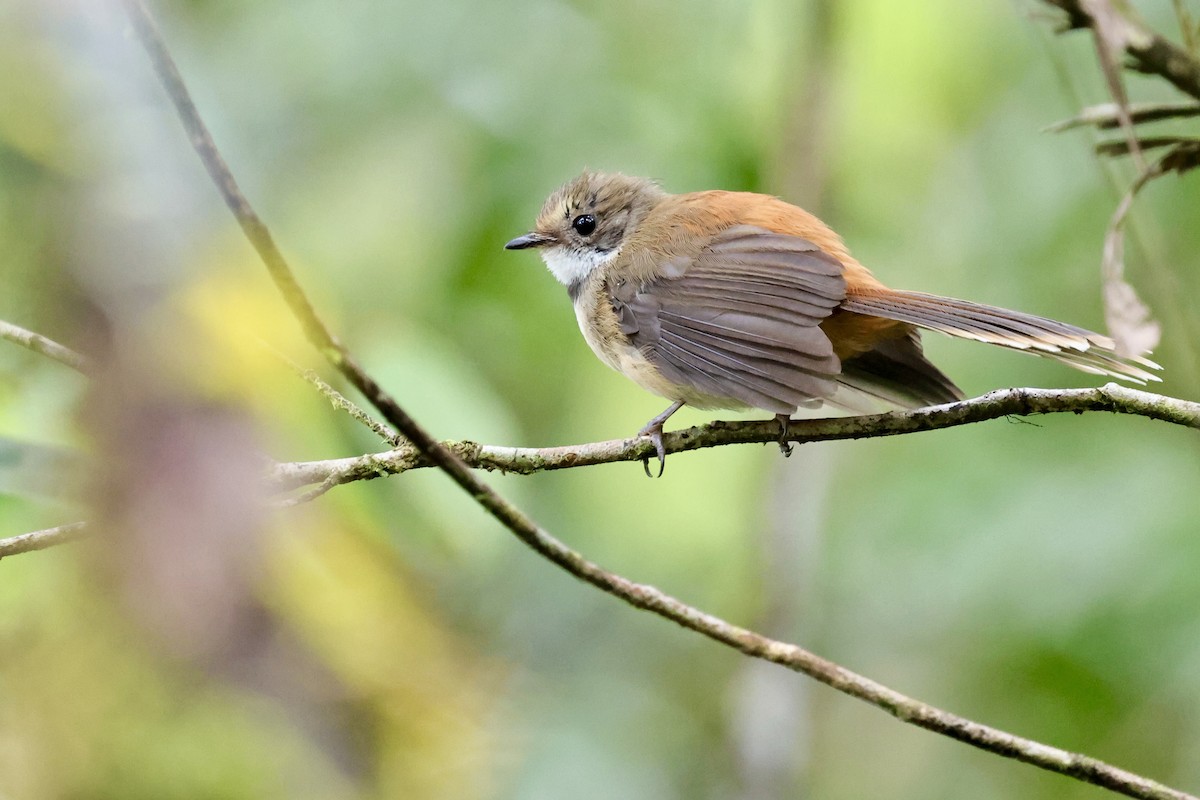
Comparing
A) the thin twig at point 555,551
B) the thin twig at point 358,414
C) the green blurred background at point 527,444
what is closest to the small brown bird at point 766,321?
the green blurred background at point 527,444

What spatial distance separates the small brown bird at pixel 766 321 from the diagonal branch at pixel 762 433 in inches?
4.6

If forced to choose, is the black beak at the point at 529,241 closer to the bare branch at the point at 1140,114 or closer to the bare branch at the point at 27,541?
the bare branch at the point at 1140,114

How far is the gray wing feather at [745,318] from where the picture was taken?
115 inches

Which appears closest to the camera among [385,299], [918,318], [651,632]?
[918,318]

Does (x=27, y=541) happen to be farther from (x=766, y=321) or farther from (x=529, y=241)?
(x=529, y=241)

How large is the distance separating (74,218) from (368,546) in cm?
62

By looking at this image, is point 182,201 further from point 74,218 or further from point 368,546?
point 368,546

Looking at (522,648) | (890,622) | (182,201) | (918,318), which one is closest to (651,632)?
(522,648)

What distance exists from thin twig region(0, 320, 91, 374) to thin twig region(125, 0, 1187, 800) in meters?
0.21

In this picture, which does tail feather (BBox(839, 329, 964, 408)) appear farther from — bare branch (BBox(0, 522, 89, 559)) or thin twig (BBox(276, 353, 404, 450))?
bare branch (BBox(0, 522, 89, 559))

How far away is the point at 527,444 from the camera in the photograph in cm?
439

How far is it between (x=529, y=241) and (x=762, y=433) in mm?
1672

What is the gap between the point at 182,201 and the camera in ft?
3.26

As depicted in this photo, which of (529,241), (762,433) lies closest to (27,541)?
(762,433)
